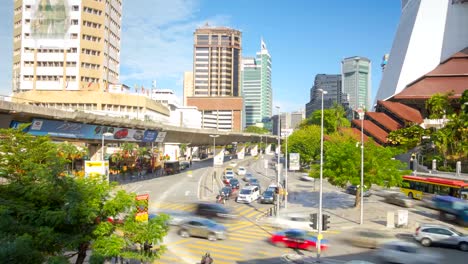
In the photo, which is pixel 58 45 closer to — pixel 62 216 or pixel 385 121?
pixel 385 121

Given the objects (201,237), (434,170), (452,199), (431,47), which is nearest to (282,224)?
(201,237)

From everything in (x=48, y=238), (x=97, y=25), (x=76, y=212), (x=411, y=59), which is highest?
(x=97, y=25)

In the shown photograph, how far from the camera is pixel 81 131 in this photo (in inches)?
1722

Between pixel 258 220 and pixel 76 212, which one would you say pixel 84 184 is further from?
pixel 258 220

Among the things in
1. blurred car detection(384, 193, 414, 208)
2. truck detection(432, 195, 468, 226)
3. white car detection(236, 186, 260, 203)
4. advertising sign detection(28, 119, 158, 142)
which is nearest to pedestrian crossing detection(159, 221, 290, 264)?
white car detection(236, 186, 260, 203)

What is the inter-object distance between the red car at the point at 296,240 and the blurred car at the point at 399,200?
22.4 meters

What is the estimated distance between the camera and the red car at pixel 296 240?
2399 cm

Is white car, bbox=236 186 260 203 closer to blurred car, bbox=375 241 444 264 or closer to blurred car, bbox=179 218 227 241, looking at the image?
blurred car, bbox=179 218 227 241

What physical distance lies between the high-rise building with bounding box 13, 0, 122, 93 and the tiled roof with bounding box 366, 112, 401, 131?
69757 millimetres

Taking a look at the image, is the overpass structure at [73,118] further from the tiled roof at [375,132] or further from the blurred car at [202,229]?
the tiled roof at [375,132]

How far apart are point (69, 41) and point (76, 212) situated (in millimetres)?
92316

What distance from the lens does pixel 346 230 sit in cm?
2986

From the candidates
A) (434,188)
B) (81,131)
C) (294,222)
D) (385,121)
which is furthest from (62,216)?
(385,121)

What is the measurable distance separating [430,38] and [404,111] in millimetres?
30030
